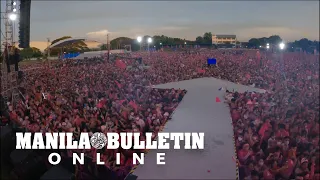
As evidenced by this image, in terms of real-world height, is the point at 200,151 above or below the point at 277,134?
below

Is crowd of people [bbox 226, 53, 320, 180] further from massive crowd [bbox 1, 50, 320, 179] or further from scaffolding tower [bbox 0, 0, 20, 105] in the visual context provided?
scaffolding tower [bbox 0, 0, 20, 105]

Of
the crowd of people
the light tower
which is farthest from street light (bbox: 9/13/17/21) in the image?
the crowd of people

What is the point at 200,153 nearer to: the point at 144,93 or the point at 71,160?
the point at 71,160

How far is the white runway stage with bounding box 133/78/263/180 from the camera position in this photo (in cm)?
614

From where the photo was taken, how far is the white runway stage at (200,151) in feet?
20.2

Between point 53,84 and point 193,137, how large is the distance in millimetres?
11331

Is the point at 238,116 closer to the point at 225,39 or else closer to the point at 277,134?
the point at 277,134

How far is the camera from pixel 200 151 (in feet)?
23.4

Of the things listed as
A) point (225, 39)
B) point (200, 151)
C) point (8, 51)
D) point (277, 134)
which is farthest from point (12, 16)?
point (225, 39)

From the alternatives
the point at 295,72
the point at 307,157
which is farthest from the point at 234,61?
the point at 307,157

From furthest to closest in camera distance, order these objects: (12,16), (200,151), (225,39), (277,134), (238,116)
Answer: (225,39)
(12,16)
(238,116)
(277,134)
(200,151)

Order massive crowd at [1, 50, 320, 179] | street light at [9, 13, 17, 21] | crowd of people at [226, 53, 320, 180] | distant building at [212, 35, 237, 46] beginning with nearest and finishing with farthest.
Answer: crowd of people at [226, 53, 320, 180] → massive crowd at [1, 50, 320, 179] → street light at [9, 13, 17, 21] → distant building at [212, 35, 237, 46]

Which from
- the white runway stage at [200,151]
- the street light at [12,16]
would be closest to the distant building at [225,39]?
the white runway stage at [200,151]

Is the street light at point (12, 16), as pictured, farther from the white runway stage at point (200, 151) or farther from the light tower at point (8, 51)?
the white runway stage at point (200, 151)
